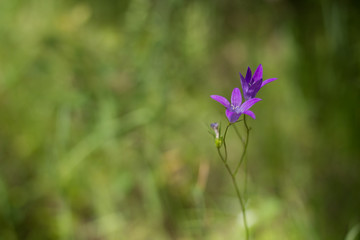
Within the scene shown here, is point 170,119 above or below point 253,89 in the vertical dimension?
above

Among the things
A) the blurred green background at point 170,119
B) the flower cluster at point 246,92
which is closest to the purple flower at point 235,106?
the flower cluster at point 246,92

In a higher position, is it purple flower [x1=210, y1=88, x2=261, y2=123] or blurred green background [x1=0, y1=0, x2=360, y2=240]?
blurred green background [x1=0, y1=0, x2=360, y2=240]

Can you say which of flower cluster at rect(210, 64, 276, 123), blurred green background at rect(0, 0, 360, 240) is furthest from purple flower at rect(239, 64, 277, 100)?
blurred green background at rect(0, 0, 360, 240)

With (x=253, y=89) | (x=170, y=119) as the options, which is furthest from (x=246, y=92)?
(x=170, y=119)

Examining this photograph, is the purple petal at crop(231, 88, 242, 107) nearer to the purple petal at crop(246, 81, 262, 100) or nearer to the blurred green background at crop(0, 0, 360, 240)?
the purple petal at crop(246, 81, 262, 100)

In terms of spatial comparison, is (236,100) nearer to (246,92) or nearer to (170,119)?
(246,92)

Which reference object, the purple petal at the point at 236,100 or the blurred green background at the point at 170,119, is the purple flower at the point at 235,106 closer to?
the purple petal at the point at 236,100

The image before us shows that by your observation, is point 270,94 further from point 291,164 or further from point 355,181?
point 355,181

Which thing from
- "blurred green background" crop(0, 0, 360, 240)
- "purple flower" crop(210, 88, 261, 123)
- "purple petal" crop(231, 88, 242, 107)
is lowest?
"purple flower" crop(210, 88, 261, 123)
